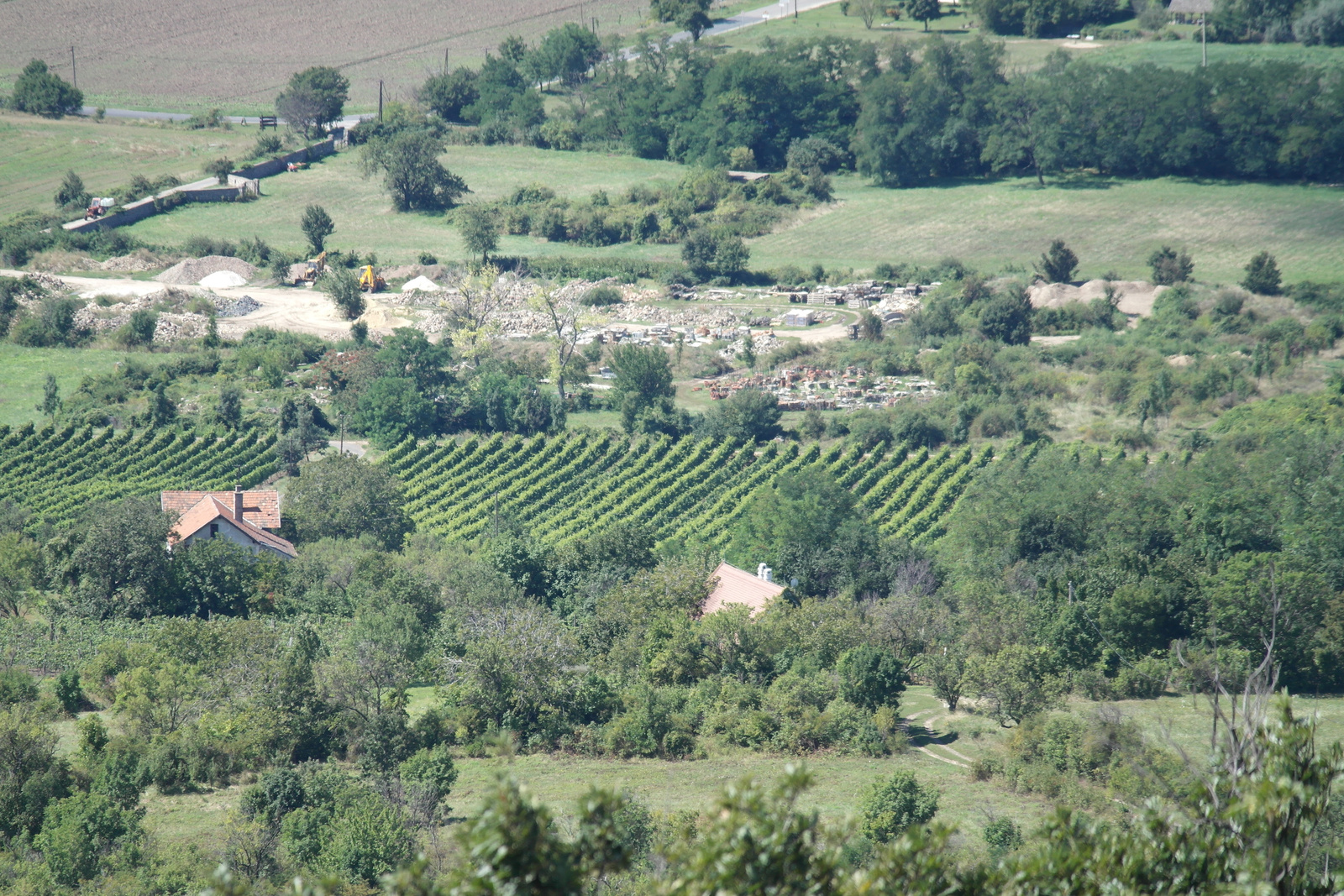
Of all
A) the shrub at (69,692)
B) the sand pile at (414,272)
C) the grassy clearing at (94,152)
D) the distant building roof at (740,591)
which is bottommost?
the shrub at (69,692)

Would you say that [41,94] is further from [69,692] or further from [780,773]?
[780,773]

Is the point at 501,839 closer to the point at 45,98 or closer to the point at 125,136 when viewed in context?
the point at 125,136

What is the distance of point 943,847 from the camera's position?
1298cm

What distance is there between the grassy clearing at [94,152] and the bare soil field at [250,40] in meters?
8.08

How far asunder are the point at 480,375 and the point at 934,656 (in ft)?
123

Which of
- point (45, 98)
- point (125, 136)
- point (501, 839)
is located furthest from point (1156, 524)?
point (45, 98)

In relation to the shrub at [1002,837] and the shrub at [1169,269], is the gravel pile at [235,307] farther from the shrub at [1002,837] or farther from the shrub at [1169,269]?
the shrub at [1002,837]

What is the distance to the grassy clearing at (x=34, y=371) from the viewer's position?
6675 cm

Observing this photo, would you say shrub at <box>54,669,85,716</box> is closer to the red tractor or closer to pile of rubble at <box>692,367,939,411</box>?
pile of rubble at <box>692,367,939,411</box>

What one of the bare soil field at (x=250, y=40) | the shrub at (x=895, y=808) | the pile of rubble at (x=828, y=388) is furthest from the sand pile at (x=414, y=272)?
the shrub at (x=895, y=808)

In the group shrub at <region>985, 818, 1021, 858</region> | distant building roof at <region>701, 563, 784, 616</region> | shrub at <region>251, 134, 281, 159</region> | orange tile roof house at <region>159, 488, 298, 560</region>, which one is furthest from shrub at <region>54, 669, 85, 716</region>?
shrub at <region>251, 134, 281, 159</region>

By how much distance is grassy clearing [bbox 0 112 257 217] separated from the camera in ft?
342

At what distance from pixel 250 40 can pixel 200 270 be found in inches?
2374

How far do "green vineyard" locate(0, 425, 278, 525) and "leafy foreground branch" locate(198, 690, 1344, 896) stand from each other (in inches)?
1873
